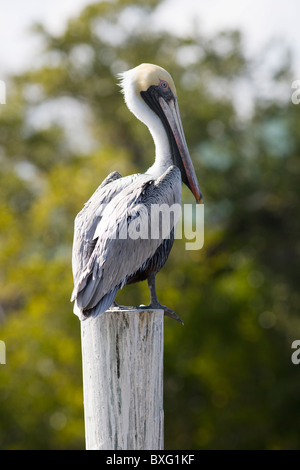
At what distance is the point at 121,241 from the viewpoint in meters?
3.26

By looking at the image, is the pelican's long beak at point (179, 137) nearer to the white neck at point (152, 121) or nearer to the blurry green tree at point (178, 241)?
the white neck at point (152, 121)

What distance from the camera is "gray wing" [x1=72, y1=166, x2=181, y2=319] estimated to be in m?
3.10

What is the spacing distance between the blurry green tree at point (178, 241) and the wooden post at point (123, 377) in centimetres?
848

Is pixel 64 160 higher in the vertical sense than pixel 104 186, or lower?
higher

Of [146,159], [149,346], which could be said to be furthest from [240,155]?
[149,346]

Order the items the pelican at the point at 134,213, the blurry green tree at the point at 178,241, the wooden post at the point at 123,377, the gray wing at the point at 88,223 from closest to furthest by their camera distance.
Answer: the wooden post at the point at 123,377
the pelican at the point at 134,213
the gray wing at the point at 88,223
the blurry green tree at the point at 178,241

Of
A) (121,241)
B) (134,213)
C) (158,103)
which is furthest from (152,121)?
(121,241)

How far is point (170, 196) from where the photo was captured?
11.2 feet

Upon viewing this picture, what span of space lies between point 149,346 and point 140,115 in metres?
1.30

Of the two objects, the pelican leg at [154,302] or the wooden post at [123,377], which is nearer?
the wooden post at [123,377]

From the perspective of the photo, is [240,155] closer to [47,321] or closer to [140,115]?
[47,321]

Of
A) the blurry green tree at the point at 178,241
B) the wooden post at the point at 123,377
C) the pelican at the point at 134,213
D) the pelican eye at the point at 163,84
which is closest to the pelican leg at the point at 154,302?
the pelican at the point at 134,213

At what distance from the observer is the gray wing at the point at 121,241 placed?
3.10m

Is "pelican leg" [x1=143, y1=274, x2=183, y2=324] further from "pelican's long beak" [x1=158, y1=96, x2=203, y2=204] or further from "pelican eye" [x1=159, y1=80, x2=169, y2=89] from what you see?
"pelican eye" [x1=159, y1=80, x2=169, y2=89]
